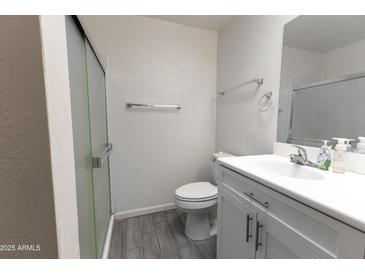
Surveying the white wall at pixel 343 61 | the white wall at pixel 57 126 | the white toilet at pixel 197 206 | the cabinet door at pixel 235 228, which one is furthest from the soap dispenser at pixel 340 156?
the white wall at pixel 57 126

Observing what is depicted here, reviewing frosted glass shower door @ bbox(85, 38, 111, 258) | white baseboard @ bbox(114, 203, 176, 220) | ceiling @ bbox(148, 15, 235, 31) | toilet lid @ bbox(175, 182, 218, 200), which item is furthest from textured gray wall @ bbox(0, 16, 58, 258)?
ceiling @ bbox(148, 15, 235, 31)

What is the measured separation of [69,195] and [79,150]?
303 millimetres

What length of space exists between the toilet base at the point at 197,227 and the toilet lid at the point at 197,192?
181 millimetres

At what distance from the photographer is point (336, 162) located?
2.72 feet

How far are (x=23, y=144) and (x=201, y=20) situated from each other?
190 centimetres

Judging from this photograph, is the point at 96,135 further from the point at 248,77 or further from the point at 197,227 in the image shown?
the point at 248,77

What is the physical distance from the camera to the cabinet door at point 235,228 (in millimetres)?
797

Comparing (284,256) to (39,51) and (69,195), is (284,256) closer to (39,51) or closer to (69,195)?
(69,195)

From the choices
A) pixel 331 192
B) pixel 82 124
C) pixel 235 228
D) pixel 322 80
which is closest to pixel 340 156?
pixel 331 192

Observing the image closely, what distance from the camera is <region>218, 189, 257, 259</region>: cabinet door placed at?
0.80m

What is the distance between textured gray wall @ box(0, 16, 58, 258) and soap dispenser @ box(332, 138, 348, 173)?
118 cm

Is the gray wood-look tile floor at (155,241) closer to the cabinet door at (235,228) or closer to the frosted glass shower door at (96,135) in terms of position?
the frosted glass shower door at (96,135)

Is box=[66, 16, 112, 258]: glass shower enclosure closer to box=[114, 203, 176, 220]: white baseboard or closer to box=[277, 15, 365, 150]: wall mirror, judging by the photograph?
box=[114, 203, 176, 220]: white baseboard
